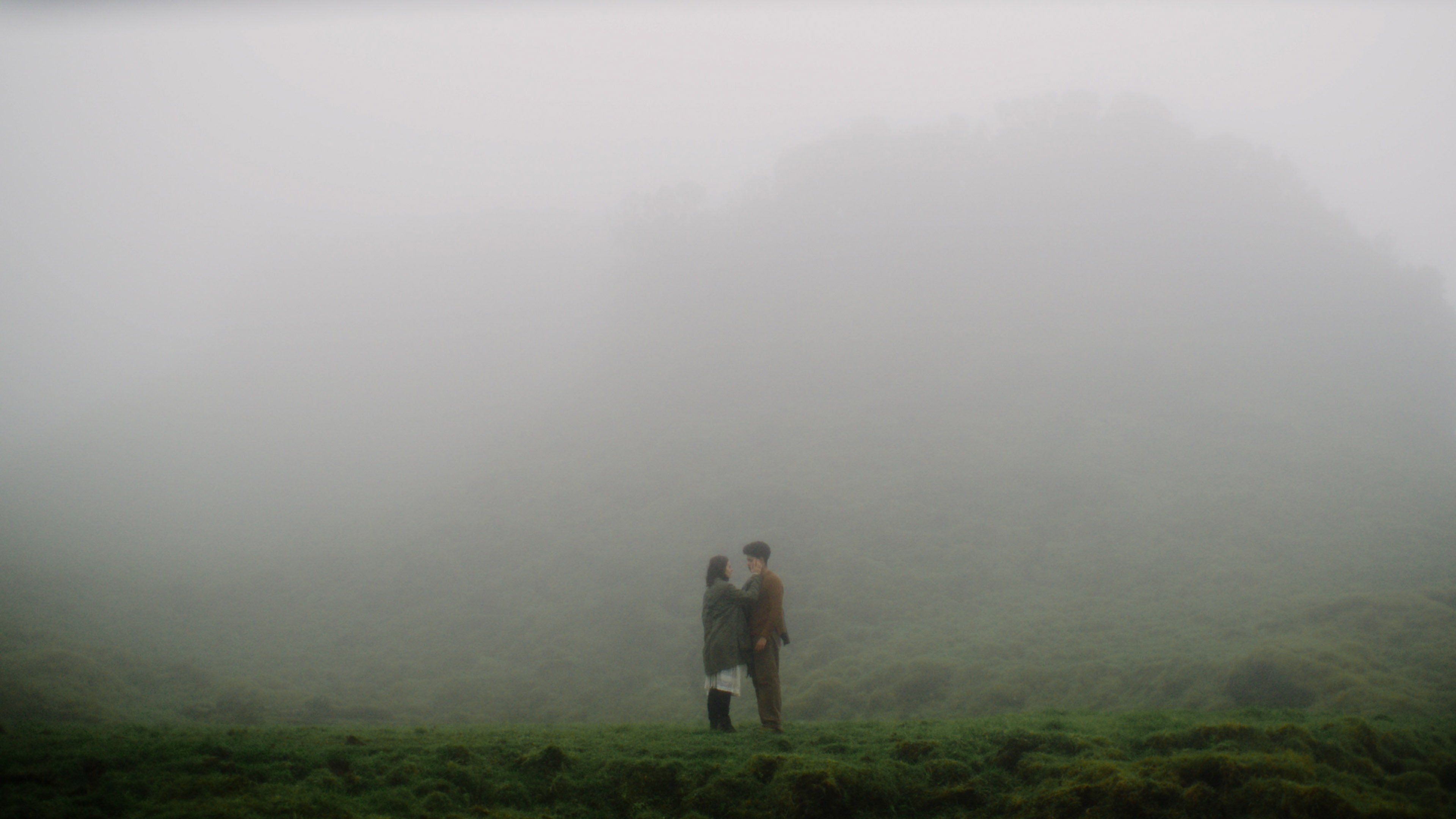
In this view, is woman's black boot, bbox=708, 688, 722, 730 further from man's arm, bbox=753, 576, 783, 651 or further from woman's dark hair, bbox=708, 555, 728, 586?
woman's dark hair, bbox=708, 555, 728, 586

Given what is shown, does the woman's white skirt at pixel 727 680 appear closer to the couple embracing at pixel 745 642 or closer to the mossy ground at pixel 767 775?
the couple embracing at pixel 745 642

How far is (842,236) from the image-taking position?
1889 inches

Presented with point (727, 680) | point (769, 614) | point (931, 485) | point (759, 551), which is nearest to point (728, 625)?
point (769, 614)

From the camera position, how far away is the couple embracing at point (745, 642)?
28.1ft

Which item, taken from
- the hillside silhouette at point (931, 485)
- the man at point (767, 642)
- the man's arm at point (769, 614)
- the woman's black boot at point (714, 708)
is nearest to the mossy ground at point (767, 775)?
the man at point (767, 642)

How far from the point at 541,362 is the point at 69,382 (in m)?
67.2

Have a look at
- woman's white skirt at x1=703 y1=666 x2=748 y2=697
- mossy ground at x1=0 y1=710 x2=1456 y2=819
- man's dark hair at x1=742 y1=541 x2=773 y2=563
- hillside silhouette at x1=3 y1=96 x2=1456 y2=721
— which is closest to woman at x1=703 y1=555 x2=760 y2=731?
woman's white skirt at x1=703 y1=666 x2=748 y2=697

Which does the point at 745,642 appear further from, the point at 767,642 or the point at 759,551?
the point at 759,551

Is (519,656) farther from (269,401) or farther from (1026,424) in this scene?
(269,401)

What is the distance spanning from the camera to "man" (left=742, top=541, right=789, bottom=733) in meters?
8.57

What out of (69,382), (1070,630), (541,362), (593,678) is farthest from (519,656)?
(69,382)

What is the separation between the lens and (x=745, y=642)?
8672 mm

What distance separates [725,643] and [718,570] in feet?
2.90

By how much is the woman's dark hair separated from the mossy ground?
2.02 m
